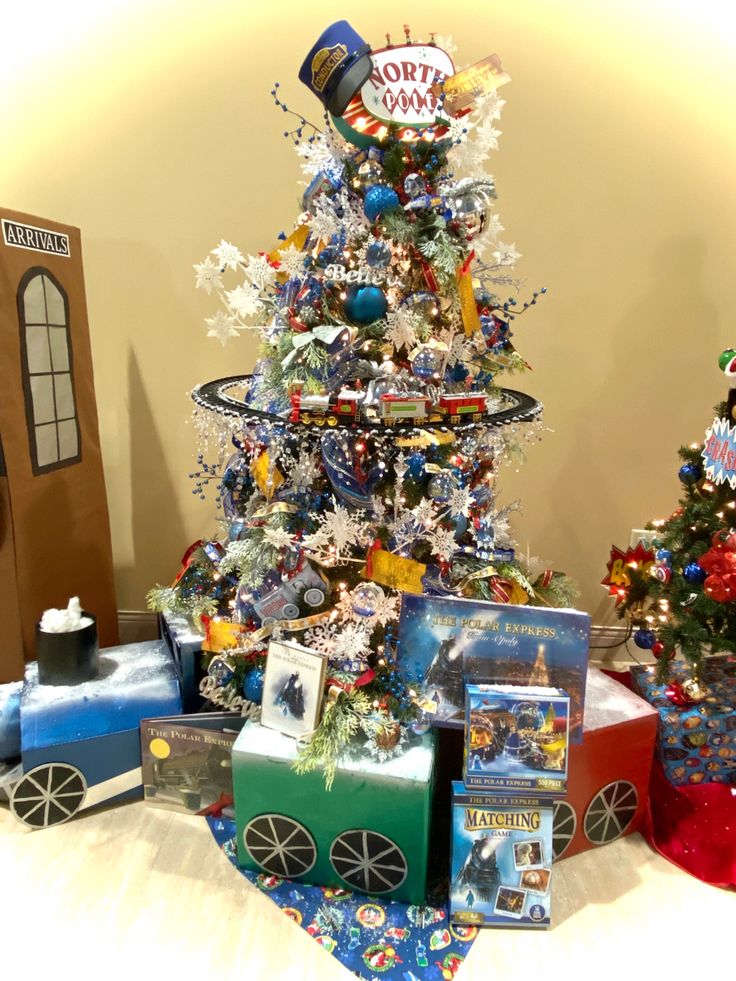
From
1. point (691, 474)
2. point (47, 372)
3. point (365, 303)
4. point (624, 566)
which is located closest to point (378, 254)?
point (365, 303)

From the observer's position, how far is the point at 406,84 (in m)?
1.57

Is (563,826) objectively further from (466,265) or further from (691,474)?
(466,265)

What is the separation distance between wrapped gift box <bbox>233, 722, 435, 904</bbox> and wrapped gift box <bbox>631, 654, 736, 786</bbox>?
744 millimetres

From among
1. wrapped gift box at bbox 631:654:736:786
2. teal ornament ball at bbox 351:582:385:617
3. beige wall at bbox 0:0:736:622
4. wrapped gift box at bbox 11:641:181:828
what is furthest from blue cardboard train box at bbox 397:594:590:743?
beige wall at bbox 0:0:736:622

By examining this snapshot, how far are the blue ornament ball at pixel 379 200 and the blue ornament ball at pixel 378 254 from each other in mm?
73

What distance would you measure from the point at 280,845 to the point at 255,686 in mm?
370

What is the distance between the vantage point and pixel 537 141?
2.30 meters

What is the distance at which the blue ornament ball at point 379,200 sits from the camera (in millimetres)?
1598

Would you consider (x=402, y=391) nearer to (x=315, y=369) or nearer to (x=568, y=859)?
(x=315, y=369)

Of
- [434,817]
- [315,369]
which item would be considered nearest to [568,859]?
[434,817]

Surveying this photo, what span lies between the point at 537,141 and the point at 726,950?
228 centimetres

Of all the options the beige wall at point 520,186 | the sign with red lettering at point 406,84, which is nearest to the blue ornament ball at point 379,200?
the sign with red lettering at point 406,84

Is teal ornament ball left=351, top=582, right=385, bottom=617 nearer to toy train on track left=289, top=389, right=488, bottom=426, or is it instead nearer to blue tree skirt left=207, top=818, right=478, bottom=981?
toy train on track left=289, top=389, right=488, bottom=426

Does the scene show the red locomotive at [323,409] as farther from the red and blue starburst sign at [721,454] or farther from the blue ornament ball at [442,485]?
the red and blue starburst sign at [721,454]
